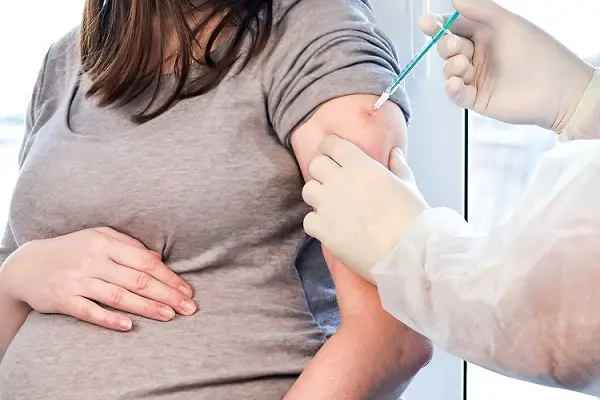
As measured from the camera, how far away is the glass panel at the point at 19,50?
5.07 ft

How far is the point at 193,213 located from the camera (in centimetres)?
98

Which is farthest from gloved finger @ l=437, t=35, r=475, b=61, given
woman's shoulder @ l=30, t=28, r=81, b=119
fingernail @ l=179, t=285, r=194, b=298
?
woman's shoulder @ l=30, t=28, r=81, b=119

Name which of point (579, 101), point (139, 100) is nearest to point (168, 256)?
point (139, 100)

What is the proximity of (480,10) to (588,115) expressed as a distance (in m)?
0.21

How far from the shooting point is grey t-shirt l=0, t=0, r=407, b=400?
94cm

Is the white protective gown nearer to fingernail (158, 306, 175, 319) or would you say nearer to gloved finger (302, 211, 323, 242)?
gloved finger (302, 211, 323, 242)

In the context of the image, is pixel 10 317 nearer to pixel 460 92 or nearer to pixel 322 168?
pixel 322 168

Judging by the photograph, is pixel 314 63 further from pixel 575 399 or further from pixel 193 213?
pixel 575 399

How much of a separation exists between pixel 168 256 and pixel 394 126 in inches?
13.5

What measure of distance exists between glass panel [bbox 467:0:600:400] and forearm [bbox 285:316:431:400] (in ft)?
1.35

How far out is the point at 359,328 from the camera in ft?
2.93

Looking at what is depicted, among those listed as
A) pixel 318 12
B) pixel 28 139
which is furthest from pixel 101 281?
pixel 318 12

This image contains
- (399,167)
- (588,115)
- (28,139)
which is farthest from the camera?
(28,139)

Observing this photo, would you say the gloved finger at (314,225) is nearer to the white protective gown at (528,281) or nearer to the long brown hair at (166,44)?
the white protective gown at (528,281)
